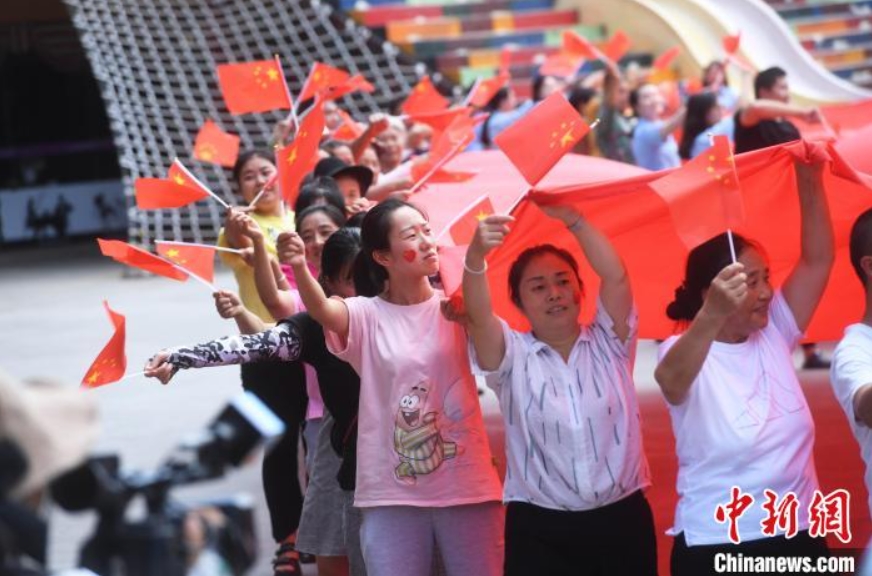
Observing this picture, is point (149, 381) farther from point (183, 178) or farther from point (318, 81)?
point (183, 178)

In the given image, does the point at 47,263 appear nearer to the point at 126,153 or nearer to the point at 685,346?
the point at 126,153

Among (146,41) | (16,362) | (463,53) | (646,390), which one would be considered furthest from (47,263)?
(646,390)

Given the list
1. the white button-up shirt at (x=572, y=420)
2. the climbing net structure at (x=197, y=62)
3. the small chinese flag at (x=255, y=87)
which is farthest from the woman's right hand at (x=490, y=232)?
the climbing net structure at (x=197, y=62)

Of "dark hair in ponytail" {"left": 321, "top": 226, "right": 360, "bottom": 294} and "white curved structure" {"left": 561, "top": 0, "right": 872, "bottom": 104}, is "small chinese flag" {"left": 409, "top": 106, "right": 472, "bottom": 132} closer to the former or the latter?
"dark hair in ponytail" {"left": 321, "top": 226, "right": 360, "bottom": 294}

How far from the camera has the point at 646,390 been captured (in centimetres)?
853

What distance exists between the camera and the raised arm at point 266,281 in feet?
15.5

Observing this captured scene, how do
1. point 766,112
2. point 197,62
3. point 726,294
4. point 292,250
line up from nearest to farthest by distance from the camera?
point 726,294 < point 292,250 < point 766,112 < point 197,62

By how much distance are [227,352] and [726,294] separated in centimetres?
137

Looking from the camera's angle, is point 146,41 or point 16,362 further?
point 146,41

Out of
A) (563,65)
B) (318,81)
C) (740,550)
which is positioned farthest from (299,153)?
(563,65)

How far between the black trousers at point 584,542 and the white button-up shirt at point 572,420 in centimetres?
3

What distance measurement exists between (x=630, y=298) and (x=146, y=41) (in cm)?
1224

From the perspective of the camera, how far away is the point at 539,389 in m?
4.06

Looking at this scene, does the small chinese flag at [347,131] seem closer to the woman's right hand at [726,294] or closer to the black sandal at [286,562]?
the black sandal at [286,562]
